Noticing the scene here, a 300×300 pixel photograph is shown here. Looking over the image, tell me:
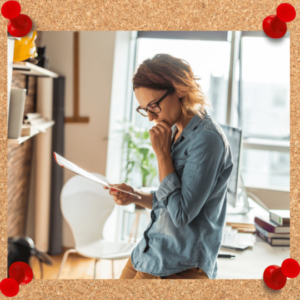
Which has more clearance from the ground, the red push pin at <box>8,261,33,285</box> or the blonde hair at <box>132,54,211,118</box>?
the blonde hair at <box>132,54,211,118</box>

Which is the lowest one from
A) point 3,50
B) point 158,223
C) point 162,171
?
point 158,223

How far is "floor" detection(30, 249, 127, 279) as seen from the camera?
2.48ft

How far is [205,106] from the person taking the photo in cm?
75

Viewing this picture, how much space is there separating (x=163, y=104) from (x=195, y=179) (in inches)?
8.5

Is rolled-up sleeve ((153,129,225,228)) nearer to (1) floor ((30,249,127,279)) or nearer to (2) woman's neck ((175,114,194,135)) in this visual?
(2) woman's neck ((175,114,194,135))

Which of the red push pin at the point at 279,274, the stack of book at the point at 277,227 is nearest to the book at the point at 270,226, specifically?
the stack of book at the point at 277,227

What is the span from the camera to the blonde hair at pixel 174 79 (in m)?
0.72

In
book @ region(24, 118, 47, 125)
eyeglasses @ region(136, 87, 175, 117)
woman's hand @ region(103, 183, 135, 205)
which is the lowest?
woman's hand @ region(103, 183, 135, 205)

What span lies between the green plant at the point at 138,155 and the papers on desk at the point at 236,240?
35 centimetres

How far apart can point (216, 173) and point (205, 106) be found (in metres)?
0.19

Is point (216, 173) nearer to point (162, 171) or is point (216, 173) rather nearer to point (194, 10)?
point (162, 171)

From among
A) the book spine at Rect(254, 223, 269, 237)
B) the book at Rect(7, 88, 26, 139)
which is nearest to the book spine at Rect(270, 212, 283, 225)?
the book spine at Rect(254, 223, 269, 237)

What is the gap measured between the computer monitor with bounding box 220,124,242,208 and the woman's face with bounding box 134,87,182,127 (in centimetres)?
41

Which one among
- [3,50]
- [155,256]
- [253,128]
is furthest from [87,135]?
[253,128]
